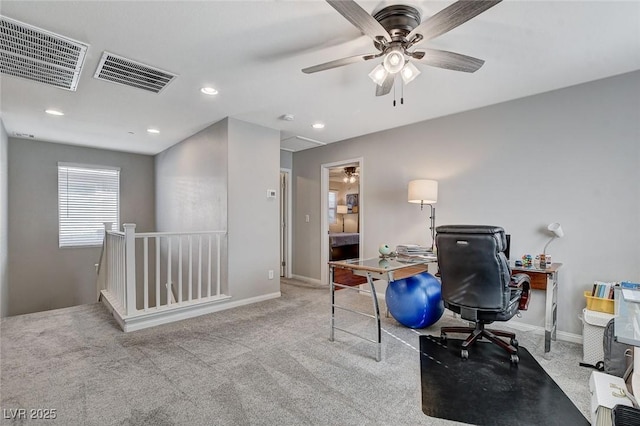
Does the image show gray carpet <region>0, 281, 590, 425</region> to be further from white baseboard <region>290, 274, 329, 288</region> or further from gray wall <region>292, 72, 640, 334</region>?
white baseboard <region>290, 274, 329, 288</region>

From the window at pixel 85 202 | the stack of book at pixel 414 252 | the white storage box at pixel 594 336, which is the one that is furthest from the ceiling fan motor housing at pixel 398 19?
the window at pixel 85 202

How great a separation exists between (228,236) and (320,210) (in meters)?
1.86

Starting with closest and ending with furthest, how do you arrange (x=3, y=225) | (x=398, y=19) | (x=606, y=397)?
(x=606, y=397) → (x=398, y=19) → (x=3, y=225)

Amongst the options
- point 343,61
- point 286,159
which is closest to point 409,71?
point 343,61

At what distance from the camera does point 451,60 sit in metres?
1.88

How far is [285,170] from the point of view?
224 inches

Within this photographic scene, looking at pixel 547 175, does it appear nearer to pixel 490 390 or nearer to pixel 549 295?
pixel 549 295

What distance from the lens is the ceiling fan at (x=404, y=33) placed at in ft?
4.90

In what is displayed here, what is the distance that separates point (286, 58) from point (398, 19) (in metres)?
0.94

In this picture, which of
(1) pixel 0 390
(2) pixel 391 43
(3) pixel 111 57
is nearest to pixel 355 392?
(2) pixel 391 43

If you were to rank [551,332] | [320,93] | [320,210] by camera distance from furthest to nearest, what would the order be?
[320,210] < [320,93] < [551,332]

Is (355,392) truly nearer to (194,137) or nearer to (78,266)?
(194,137)

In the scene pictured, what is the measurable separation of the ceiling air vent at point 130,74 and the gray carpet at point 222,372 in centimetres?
243

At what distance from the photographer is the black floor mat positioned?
5.88ft
